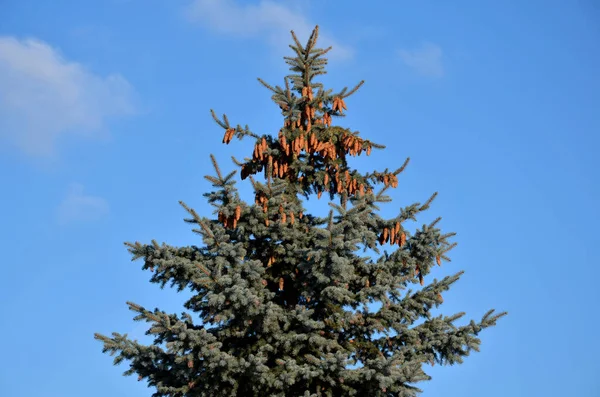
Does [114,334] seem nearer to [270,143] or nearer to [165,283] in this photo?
[165,283]

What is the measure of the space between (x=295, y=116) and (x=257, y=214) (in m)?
2.46

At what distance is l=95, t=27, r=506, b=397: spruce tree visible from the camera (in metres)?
12.1

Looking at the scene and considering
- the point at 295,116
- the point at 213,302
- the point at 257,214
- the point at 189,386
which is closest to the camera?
the point at 213,302

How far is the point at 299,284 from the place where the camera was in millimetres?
13617

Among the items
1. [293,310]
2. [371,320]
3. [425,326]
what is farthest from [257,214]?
[425,326]

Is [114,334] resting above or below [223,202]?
below

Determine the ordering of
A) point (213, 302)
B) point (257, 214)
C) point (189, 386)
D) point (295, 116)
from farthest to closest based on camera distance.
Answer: point (295, 116)
point (257, 214)
point (189, 386)
point (213, 302)

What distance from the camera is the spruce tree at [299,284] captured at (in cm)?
1215

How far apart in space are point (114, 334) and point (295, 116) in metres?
5.56

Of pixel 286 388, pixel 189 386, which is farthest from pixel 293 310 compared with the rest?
pixel 189 386

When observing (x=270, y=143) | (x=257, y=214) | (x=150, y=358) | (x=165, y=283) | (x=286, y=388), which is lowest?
(x=286, y=388)

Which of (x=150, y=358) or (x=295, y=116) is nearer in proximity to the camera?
(x=150, y=358)

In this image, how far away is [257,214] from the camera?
44.5 ft

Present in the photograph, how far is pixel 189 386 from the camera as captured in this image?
12.7m
